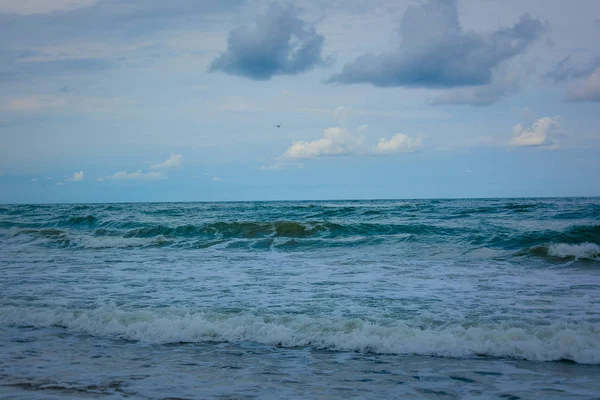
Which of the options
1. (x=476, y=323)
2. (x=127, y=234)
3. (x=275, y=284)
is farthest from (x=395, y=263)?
(x=127, y=234)

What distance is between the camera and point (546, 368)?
217 inches

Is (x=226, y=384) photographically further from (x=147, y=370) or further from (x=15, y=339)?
(x=15, y=339)

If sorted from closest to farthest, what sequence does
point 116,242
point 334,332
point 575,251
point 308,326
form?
point 334,332 < point 308,326 < point 575,251 < point 116,242

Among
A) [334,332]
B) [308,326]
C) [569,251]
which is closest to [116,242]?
[308,326]

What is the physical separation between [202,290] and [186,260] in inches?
215

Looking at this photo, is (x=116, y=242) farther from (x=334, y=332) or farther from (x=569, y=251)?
(x=569, y=251)

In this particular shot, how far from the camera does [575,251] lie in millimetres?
14203

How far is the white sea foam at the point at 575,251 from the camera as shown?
549 inches

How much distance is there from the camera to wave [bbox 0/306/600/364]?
19.7 ft

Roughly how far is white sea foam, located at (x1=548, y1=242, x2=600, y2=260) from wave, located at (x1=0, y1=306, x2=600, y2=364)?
26.8 ft

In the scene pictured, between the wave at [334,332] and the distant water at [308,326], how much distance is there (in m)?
0.02

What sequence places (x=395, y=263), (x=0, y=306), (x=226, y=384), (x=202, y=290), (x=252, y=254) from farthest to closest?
(x=252, y=254) < (x=395, y=263) < (x=202, y=290) < (x=0, y=306) < (x=226, y=384)

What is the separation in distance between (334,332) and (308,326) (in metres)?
0.45

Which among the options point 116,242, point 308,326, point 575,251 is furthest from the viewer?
point 116,242
